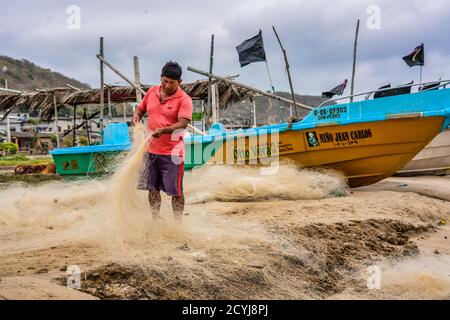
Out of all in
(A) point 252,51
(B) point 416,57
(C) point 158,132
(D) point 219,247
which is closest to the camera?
(D) point 219,247

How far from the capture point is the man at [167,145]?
4391mm

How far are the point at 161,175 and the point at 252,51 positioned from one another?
7004 millimetres

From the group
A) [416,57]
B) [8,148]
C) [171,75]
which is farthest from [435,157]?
[8,148]

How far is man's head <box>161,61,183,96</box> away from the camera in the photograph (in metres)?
4.35

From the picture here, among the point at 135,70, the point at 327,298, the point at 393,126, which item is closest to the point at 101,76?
the point at 135,70

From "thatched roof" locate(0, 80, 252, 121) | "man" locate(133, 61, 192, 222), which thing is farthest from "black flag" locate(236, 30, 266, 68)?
"man" locate(133, 61, 192, 222)

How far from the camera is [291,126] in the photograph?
27.9 feet

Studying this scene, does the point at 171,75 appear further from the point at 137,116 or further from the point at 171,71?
the point at 137,116

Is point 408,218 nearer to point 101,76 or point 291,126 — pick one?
point 291,126

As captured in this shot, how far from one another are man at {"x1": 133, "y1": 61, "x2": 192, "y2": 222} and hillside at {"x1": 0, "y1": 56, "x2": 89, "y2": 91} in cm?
7354

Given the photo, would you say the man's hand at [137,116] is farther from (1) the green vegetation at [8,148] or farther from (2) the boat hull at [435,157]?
(1) the green vegetation at [8,148]

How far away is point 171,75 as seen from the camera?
4348 mm

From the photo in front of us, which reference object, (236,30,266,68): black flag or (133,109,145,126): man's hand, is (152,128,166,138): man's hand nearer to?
(133,109,145,126): man's hand
